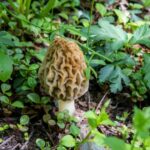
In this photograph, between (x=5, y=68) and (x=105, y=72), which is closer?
(x=5, y=68)

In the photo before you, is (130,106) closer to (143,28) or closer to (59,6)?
(143,28)

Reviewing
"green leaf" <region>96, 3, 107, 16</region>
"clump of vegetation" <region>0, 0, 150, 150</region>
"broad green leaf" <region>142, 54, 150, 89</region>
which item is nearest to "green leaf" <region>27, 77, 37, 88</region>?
"clump of vegetation" <region>0, 0, 150, 150</region>

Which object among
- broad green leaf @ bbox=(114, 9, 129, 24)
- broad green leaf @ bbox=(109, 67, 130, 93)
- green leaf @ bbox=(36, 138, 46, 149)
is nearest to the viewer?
green leaf @ bbox=(36, 138, 46, 149)

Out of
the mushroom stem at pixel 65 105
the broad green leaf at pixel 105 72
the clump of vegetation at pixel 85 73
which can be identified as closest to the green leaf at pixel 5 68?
the clump of vegetation at pixel 85 73

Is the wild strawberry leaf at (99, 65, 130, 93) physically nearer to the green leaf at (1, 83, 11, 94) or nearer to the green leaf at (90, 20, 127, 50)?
the green leaf at (90, 20, 127, 50)

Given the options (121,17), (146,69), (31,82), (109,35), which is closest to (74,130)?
(31,82)

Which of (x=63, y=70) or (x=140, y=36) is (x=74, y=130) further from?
(x=140, y=36)

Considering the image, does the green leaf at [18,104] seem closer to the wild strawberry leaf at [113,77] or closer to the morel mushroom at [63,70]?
the morel mushroom at [63,70]

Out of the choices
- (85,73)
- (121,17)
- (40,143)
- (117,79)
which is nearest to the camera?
(40,143)
